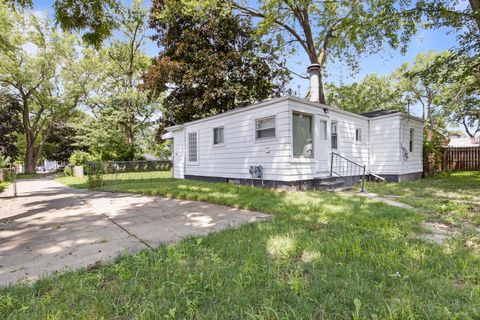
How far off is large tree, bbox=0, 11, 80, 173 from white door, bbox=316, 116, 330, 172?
2220cm

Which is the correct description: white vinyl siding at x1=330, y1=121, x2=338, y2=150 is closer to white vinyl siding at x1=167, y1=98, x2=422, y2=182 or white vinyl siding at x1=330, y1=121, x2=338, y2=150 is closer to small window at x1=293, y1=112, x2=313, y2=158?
white vinyl siding at x1=167, y1=98, x2=422, y2=182

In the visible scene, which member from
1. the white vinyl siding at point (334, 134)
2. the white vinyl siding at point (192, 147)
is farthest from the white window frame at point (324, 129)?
the white vinyl siding at point (192, 147)

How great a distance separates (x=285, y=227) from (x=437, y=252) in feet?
5.65

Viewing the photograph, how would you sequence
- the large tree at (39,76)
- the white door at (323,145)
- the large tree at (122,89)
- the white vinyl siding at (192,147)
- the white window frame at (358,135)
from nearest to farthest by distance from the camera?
the white door at (323,145), the white window frame at (358,135), the white vinyl siding at (192,147), the large tree at (39,76), the large tree at (122,89)

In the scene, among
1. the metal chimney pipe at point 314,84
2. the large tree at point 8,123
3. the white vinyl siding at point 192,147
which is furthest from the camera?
the large tree at point 8,123

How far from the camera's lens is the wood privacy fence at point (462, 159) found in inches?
631

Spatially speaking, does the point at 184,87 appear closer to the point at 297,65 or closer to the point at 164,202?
the point at 297,65

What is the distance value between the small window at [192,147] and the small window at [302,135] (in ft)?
17.0

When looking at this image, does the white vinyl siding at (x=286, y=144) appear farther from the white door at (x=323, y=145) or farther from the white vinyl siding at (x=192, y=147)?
the white vinyl siding at (x=192, y=147)

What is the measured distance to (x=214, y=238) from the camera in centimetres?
333

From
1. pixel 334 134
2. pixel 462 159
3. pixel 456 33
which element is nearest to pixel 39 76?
pixel 334 134

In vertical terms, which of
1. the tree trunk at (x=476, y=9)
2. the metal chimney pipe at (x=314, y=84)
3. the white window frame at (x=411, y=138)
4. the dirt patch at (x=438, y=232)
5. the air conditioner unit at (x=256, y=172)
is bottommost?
the dirt patch at (x=438, y=232)

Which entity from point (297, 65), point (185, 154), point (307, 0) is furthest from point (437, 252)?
point (297, 65)

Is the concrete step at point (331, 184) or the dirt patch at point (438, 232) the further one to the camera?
the concrete step at point (331, 184)
